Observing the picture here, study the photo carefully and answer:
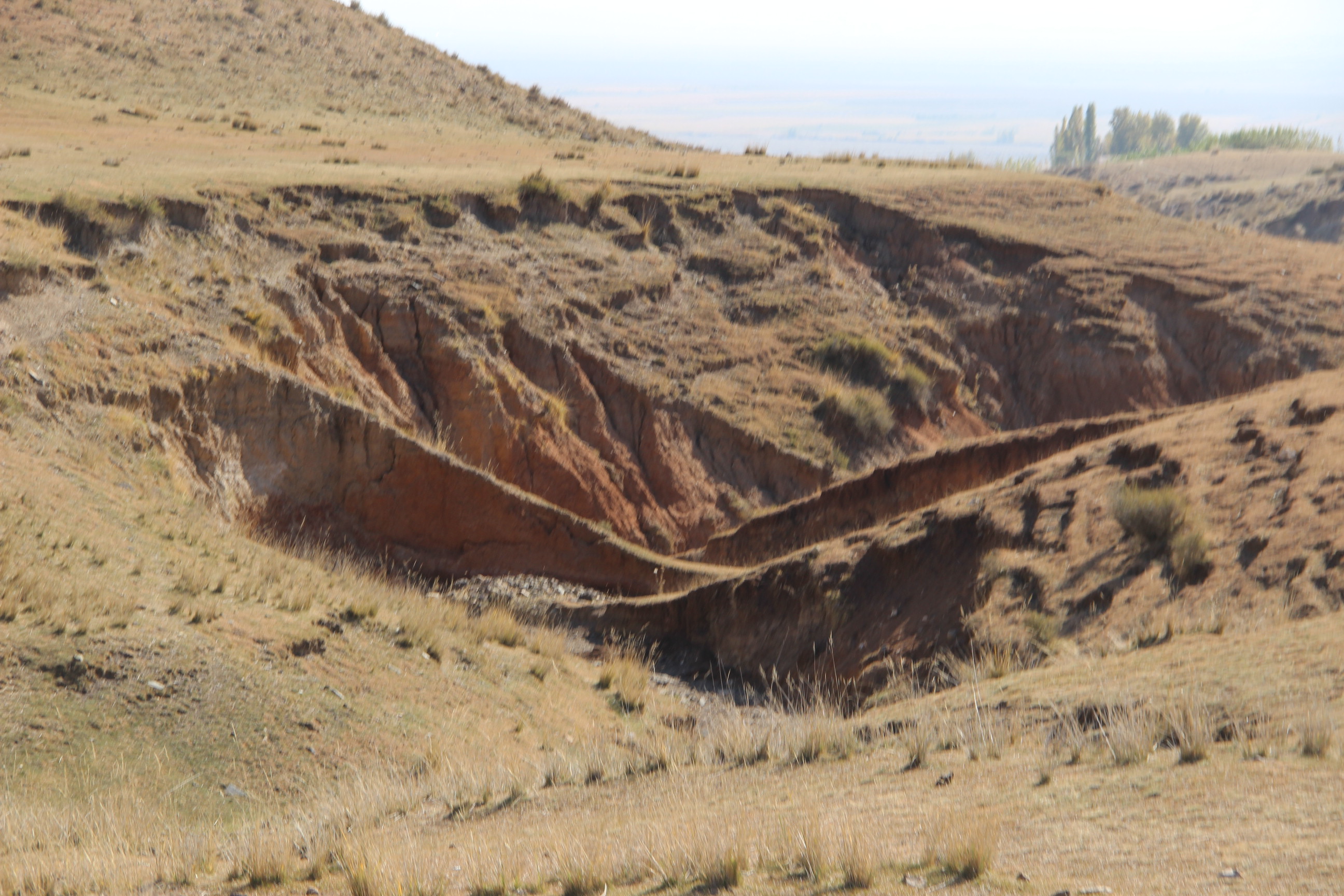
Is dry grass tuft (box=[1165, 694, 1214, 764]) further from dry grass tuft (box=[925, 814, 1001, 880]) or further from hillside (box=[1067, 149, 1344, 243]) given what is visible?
hillside (box=[1067, 149, 1344, 243])

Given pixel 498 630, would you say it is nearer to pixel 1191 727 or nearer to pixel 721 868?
pixel 721 868

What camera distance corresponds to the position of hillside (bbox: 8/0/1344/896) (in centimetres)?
548

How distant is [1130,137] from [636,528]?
12154 centimetres

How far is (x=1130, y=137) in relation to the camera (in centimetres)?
12244

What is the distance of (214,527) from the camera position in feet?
36.6

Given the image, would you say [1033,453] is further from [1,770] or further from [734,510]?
[1,770]

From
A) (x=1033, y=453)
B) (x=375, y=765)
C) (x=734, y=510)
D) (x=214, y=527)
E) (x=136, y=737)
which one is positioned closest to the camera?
(x=136, y=737)

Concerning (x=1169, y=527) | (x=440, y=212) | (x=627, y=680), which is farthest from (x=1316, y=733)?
(x=440, y=212)

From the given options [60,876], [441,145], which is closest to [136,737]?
[60,876]

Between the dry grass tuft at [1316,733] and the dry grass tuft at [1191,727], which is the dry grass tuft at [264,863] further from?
the dry grass tuft at [1316,733]

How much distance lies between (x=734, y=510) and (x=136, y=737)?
41.6 feet

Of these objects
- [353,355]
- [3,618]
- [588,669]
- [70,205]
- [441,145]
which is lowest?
[588,669]

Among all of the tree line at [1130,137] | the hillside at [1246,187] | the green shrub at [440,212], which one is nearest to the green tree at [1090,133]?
the tree line at [1130,137]

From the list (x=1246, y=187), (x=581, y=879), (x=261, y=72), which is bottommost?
(x=581, y=879)
